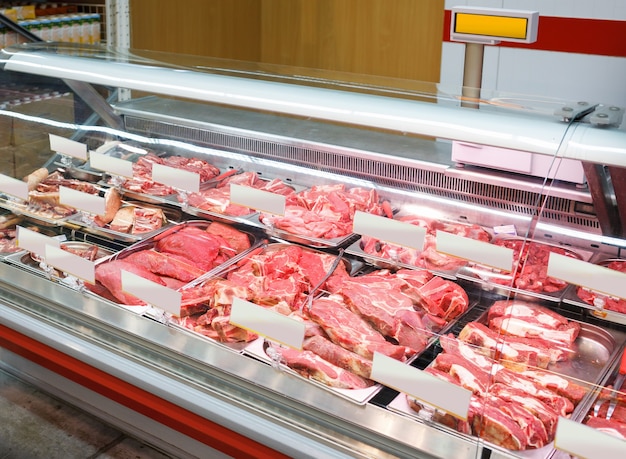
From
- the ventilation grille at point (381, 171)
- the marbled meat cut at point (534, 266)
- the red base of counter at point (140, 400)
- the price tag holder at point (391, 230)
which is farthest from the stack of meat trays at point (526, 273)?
the red base of counter at point (140, 400)

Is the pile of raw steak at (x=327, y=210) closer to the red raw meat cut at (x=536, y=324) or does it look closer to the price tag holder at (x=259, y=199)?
the price tag holder at (x=259, y=199)

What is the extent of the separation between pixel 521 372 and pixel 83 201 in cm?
155

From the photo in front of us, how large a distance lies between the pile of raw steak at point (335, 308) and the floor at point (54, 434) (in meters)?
0.74

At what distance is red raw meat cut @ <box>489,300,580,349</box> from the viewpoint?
72.9 inches

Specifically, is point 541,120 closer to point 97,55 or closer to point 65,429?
point 97,55

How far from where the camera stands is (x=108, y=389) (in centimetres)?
229

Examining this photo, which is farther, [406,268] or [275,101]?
[406,268]

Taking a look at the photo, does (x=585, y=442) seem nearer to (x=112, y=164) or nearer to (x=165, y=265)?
(x=165, y=265)

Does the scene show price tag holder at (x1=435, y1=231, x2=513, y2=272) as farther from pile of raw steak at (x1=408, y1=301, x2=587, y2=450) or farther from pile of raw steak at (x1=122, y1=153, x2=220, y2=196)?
pile of raw steak at (x1=122, y1=153, x2=220, y2=196)

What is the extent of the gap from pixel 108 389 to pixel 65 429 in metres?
0.58

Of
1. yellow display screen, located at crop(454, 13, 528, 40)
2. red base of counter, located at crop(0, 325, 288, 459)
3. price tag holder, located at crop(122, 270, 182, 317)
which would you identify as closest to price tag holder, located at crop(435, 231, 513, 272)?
yellow display screen, located at crop(454, 13, 528, 40)

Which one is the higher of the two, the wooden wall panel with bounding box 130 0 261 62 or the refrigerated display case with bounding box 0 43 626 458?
the wooden wall panel with bounding box 130 0 261 62

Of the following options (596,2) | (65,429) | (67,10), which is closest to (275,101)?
(65,429)

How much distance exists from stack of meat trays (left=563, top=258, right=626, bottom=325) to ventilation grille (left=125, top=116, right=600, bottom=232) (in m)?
0.18
